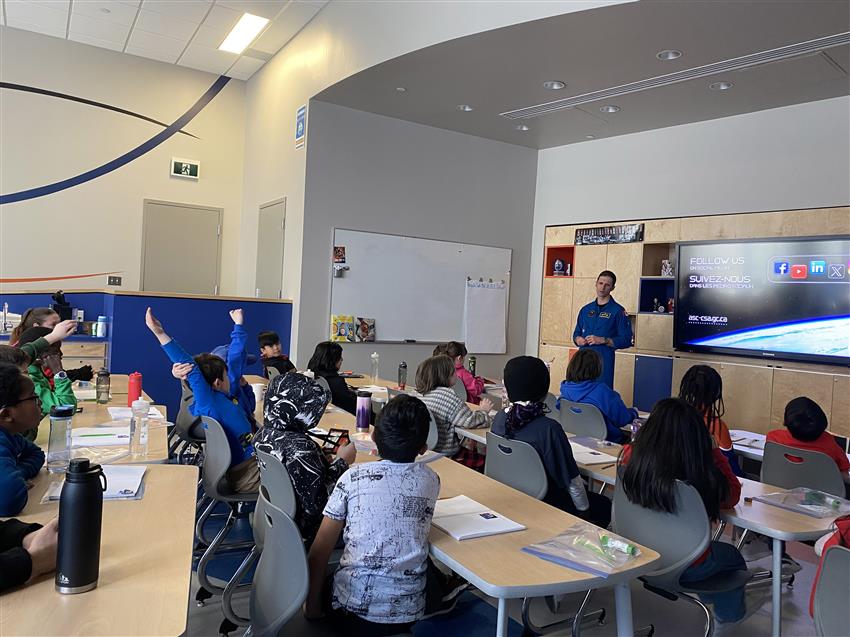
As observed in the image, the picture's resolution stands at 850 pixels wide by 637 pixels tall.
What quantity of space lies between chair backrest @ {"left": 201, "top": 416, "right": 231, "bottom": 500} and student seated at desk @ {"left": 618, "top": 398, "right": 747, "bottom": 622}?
170 centimetres

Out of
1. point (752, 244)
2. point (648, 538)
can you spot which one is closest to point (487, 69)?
point (752, 244)

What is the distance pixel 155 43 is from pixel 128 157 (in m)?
1.37

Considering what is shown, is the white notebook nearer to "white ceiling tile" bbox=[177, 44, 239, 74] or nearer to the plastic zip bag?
the plastic zip bag

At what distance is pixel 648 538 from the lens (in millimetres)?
2377

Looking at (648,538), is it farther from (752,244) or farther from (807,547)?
(752,244)

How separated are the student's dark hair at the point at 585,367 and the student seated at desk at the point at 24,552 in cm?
306

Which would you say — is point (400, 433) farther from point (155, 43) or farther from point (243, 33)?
point (155, 43)

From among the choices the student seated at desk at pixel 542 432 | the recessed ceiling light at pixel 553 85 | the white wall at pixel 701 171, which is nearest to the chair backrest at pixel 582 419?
the student seated at desk at pixel 542 432

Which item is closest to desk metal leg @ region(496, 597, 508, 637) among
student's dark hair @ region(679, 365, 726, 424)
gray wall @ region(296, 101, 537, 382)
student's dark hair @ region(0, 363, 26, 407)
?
student's dark hair @ region(0, 363, 26, 407)

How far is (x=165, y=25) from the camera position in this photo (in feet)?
22.0

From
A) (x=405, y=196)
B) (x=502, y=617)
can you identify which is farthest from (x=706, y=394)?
(x=405, y=196)

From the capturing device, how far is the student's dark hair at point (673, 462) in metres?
2.26

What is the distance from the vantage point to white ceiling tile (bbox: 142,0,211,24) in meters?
6.20

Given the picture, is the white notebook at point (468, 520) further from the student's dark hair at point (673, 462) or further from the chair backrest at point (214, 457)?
the chair backrest at point (214, 457)
